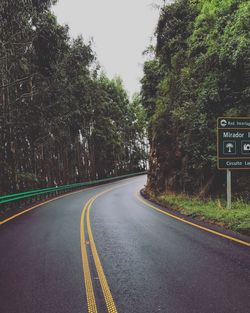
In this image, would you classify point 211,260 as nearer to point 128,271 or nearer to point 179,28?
point 128,271

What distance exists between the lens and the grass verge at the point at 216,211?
10695 mm

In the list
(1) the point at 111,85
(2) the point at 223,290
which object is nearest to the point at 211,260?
(2) the point at 223,290

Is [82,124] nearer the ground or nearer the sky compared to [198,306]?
nearer the sky

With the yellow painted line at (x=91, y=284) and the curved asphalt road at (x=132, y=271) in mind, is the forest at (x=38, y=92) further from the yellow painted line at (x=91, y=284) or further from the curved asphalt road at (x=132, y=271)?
the yellow painted line at (x=91, y=284)

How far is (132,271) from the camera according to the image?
6590 millimetres

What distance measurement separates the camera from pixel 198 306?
15.8 feet

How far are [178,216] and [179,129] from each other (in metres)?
8.82

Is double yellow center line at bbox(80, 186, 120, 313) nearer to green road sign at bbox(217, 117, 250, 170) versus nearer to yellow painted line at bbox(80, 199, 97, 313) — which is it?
yellow painted line at bbox(80, 199, 97, 313)

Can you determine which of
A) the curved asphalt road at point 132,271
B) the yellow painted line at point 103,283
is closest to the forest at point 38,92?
the curved asphalt road at point 132,271

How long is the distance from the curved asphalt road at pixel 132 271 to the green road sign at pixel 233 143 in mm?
3927

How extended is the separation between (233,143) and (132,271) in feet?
29.5

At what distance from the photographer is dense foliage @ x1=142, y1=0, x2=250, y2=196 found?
16.2 m

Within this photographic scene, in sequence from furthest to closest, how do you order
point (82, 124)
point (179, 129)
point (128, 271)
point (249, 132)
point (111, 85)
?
point (111, 85), point (82, 124), point (179, 129), point (249, 132), point (128, 271)

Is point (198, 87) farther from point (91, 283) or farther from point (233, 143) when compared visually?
point (91, 283)
